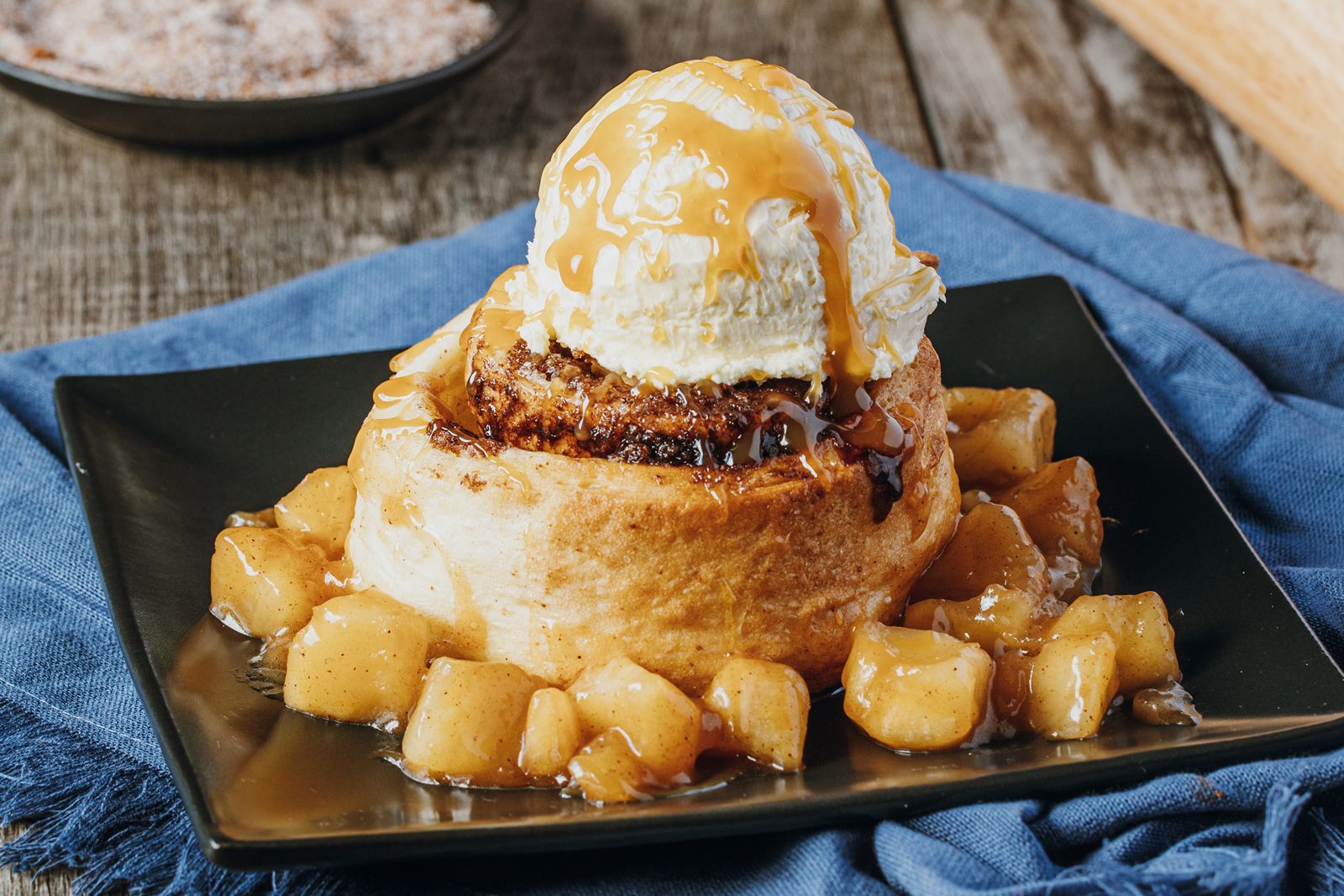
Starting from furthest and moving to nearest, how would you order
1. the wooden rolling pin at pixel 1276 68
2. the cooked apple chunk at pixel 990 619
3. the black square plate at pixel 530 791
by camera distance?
the wooden rolling pin at pixel 1276 68 < the cooked apple chunk at pixel 990 619 < the black square plate at pixel 530 791

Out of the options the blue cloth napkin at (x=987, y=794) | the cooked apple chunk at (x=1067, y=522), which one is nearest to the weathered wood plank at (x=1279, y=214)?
the blue cloth napkin at (x=987, y=794)

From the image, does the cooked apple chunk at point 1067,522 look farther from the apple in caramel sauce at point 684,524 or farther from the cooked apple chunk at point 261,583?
the cooked apple chunk at point 261,583

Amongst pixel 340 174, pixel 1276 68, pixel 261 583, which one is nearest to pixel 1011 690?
pixel 261 583

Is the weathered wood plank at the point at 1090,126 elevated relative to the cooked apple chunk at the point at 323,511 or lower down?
elevated

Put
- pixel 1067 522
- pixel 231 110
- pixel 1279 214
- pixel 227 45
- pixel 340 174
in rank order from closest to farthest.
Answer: pixel 1067 522, pixel 231 110, pixel 227 45, pixel 1279 214, pixel 340 174

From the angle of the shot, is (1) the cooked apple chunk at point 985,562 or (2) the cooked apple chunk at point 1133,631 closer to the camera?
(2) the cooked apple chunk at point 1133,631

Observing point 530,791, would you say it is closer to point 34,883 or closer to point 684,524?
point 684,524

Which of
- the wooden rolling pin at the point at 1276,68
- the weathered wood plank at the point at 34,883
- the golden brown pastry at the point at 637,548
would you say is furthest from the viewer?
the wooden rolling pin at the point at 1276,68
